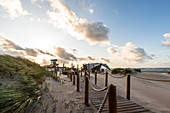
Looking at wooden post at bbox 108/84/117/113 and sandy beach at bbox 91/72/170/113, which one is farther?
sandy beach at bbox 91/72/170/113

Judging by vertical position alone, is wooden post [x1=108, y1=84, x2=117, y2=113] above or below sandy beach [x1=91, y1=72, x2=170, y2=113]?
above

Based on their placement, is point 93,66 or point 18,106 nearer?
point 18,106

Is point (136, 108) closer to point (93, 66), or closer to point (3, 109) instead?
point (3, 109)

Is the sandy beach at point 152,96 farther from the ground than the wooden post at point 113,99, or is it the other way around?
the wooden post at point 113,99

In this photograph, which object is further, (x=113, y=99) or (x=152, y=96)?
(x=152, y=96)

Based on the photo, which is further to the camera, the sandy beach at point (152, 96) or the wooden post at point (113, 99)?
the sandy beach at point (152, 96)

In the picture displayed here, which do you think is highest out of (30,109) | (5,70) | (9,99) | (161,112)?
(5,70)

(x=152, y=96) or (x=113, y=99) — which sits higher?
(x=113, y=99)

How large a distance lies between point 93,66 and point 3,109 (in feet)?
76.1

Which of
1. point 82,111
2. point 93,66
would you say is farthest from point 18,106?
point 93,66

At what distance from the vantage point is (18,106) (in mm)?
2355

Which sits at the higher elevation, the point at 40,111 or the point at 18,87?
the point at 18,87

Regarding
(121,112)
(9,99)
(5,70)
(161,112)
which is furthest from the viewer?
(5,70)

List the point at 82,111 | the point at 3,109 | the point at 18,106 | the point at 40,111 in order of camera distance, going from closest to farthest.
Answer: the point at 3,109, the point at 18,106, the point at 40,111, the point at 82,111
